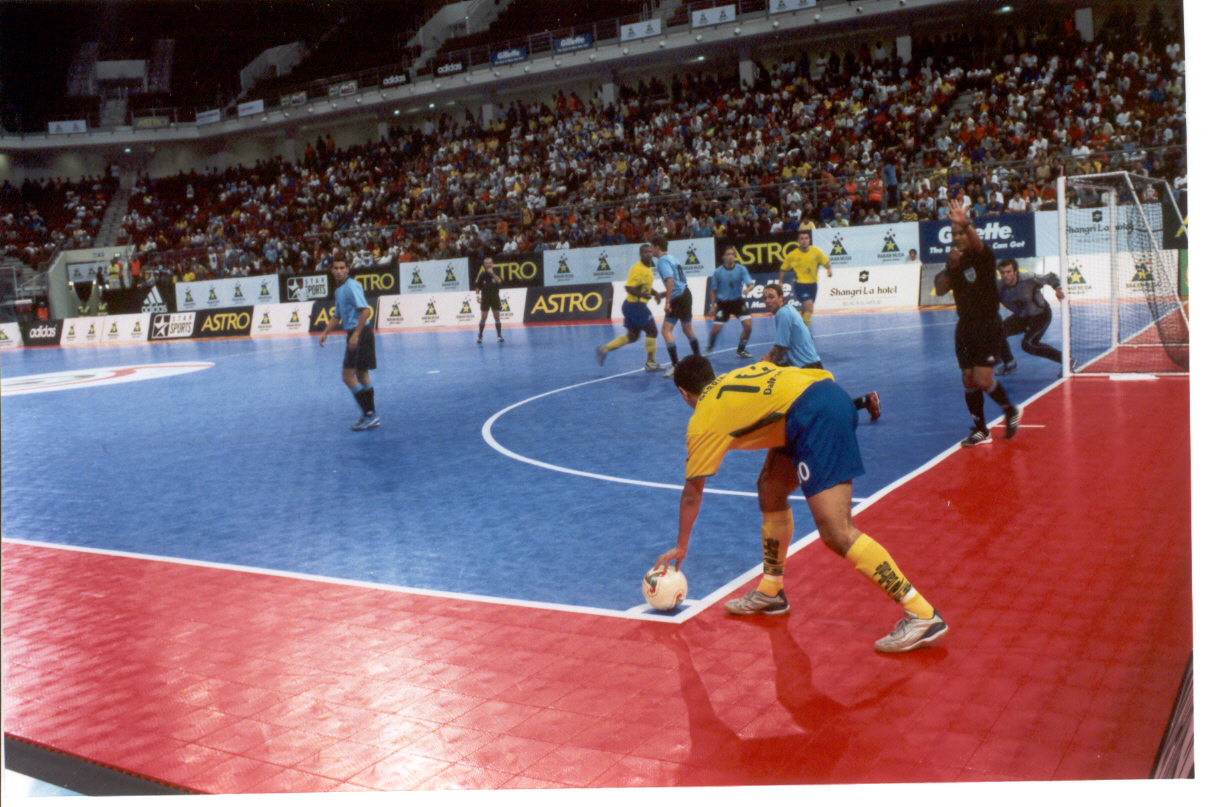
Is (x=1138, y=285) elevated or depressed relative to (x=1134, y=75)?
depressed

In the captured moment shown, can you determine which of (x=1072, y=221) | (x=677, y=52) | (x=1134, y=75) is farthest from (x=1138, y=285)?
(x=677, y=52)

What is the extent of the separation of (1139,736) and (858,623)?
4.72ft

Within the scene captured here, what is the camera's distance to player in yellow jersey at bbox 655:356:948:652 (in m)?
4.29

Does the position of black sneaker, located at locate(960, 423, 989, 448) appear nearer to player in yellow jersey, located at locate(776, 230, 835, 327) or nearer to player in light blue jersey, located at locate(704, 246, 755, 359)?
player in light blue jersey, located at locate(704, 246, 755, 359)

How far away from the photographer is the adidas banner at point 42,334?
35344 mm

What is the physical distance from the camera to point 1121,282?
66.0 ft

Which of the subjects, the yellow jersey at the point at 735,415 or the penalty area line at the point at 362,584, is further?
the penalty area line at the point at 362,584

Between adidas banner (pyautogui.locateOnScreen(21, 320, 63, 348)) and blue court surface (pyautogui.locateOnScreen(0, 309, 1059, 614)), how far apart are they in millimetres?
20226

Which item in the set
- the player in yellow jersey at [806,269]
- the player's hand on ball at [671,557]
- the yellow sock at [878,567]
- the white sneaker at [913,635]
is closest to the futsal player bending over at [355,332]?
the player's hand on ball at [671,557]

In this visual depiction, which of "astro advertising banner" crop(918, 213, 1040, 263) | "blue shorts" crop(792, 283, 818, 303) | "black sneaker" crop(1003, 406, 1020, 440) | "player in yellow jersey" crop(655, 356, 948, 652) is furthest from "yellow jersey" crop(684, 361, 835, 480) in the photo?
"astro advertising banner" crop(918, 213, 1040, 263)

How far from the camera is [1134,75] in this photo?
25406 millimetres

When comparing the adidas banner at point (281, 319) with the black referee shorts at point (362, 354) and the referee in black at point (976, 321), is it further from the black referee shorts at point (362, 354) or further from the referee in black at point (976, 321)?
the referee in black at point (976, 321)

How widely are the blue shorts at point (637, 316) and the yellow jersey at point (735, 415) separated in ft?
32.3

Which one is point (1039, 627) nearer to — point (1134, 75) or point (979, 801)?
point (979, 801)
